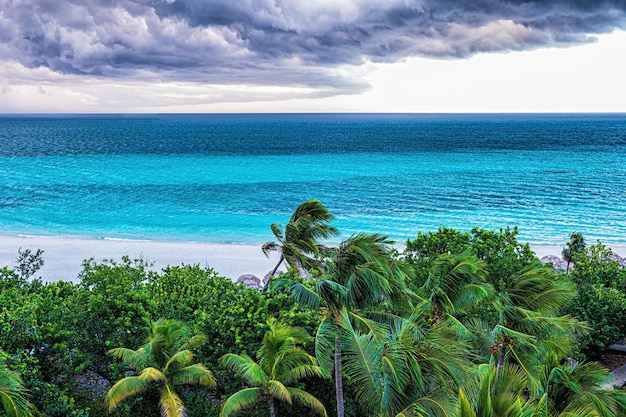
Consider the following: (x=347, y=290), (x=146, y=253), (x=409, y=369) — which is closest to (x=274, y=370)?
(x=347, y=290)

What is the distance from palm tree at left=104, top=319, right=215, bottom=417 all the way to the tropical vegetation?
0.03 metres

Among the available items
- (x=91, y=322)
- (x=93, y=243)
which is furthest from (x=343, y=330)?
(x=93, y=243)

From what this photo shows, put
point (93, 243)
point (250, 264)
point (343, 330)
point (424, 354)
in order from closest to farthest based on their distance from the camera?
point (424, 354) → point (343, 330) → point (250, 264) → point (93, 243)

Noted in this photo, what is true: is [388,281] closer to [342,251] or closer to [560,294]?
[342,251]

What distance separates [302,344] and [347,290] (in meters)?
3.92

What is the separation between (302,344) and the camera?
1353 cm

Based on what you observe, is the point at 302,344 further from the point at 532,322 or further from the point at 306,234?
the point at 532,322

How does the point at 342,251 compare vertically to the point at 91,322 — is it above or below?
above

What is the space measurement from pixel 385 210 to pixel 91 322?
3360cm

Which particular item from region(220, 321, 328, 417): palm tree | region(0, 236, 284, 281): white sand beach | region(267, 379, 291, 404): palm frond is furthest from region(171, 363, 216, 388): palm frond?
region(0, 236, 284, 281): white sand beach

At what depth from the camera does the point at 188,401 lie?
42.2 feet

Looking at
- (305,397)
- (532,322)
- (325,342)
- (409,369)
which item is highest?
(532,322)

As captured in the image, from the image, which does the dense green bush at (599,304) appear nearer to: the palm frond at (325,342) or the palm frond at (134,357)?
the palm frond at (325,342)

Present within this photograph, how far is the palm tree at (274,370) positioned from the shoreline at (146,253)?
52.6 ft
